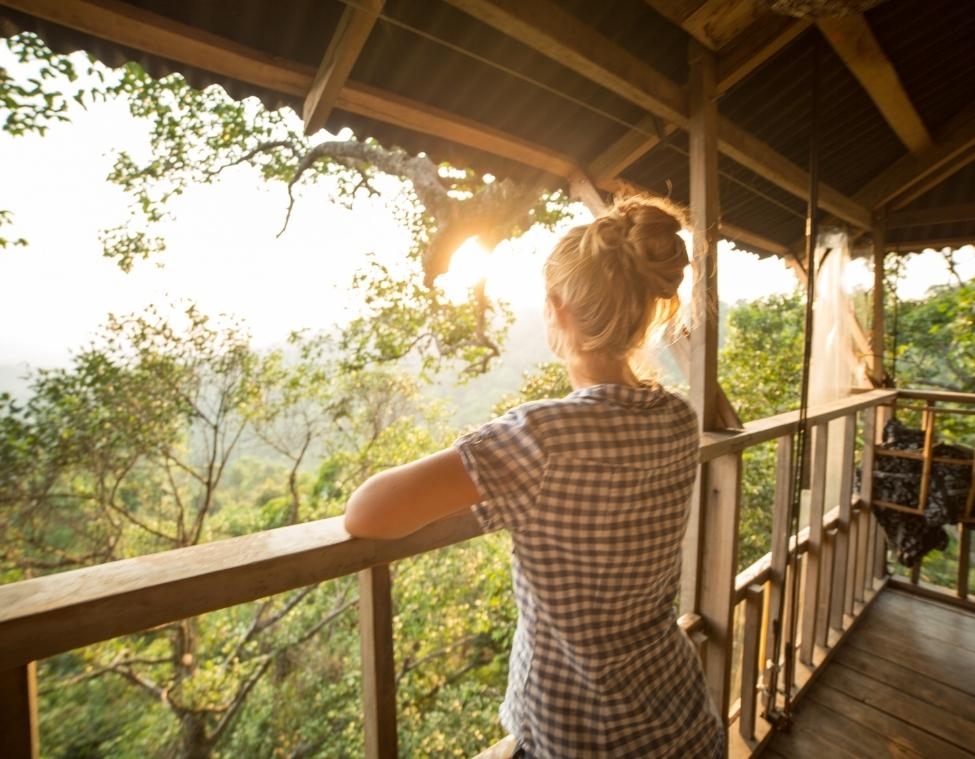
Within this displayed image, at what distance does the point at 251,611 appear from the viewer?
9906 millimetres

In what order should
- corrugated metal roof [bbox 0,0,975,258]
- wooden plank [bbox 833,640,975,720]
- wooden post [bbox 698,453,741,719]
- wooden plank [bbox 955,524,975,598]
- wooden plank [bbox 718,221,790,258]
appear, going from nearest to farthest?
corrugated metal roof [bbox 0,0,975,258], wooden post [bbox 698,453,741,719], wooden plank [bbox 833,640,975,720], wooden plank [bbox 955,524,975,598], wooden plank [bbox 718,221,790,258]

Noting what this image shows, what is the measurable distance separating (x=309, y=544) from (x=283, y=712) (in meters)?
10.6

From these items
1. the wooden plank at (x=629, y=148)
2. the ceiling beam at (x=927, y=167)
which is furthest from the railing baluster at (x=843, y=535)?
the wooden plank at (x=629, y=148)

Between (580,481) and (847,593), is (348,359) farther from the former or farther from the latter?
(580,481)

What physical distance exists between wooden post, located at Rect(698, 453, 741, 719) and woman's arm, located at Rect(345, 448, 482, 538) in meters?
1.32

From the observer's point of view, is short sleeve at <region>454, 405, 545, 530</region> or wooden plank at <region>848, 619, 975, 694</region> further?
wooden plank at <region>848, 619, 975, 694</region>

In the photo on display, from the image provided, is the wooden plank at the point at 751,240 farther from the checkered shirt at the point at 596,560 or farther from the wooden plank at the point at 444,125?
the checkered shirt at the point at 596,560

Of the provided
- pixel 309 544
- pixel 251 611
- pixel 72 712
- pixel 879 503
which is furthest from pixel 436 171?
pixel 72 712

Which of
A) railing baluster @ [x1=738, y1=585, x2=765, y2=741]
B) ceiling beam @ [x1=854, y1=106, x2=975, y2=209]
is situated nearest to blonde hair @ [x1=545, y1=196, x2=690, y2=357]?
railing baluster @ [x1=738, y1=585, x2=765, y2=741]

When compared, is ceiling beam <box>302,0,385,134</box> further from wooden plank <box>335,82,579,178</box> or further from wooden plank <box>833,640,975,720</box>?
wooden plank <box>833,640,975,720</box>

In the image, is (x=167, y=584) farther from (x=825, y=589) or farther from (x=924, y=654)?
(x=924, y=654)

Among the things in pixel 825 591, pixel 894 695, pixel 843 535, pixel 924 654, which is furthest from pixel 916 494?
pixel 894 695

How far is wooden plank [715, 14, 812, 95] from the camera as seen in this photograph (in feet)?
5.31

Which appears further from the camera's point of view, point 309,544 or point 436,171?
point 436,171
